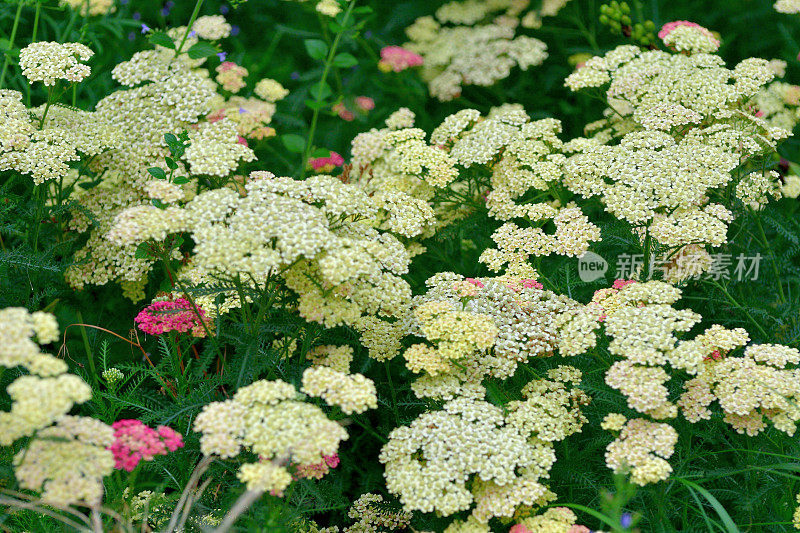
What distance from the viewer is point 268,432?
8.09ft

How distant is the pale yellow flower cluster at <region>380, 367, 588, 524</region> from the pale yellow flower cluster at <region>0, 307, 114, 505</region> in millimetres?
1021

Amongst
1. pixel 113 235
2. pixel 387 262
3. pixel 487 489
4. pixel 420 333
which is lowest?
pixel 487 489

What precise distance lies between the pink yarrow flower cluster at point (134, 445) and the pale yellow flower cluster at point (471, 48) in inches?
148

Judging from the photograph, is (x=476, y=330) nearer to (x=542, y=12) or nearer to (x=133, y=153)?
(x=133, y=153)

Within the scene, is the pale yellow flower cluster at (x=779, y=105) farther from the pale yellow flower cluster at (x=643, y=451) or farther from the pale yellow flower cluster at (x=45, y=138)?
the pale yellow flower cluster at (x=45, y=138)

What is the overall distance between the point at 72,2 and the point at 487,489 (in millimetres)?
4127

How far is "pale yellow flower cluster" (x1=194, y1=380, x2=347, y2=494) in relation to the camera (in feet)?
7.88

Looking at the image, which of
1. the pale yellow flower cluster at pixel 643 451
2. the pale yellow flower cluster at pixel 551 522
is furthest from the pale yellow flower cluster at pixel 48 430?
the pale yellow flower cluster at pixel 643 451

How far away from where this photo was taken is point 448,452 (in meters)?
2.72

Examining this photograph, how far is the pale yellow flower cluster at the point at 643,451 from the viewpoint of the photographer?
2.60m

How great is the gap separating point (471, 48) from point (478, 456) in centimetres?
389

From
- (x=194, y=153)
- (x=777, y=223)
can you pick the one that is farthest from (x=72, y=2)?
(x=777, y=223)

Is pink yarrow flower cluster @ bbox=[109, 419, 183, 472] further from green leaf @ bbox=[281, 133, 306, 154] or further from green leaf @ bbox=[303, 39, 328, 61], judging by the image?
green leaf @ bbox=[303, 39, 328, 61]

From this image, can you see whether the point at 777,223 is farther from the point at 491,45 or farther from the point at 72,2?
the point at 72,2
